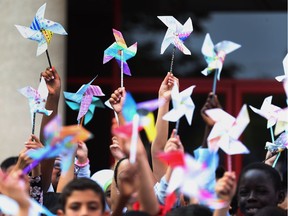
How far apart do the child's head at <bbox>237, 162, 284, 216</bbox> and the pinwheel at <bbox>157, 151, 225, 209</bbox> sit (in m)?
0.77

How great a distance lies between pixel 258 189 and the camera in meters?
6.75

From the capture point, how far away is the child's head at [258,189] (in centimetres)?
666

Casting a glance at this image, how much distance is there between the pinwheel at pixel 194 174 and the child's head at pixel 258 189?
0.77 meters

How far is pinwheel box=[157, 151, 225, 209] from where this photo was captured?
17.6ft

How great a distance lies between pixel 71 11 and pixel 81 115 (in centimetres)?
394

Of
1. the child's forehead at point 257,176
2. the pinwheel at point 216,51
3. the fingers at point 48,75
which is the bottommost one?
the child's forehead at point 257,176

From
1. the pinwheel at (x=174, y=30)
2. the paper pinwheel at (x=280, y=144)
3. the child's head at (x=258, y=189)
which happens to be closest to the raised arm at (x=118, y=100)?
the pinwheel at (x=174, y=30)

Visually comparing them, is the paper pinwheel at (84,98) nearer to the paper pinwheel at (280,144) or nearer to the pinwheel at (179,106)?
the pinwheel at (179,106)

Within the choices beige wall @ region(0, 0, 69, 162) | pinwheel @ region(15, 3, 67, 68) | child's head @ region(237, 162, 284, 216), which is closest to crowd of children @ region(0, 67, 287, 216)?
child's head @ region(237, 162, 284, 216)

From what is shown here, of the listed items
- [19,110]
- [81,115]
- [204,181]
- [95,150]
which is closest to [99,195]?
[204,181]

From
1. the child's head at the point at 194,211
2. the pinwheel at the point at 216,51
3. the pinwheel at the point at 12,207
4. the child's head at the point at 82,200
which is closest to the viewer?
the pinwheel at the point at 12,207

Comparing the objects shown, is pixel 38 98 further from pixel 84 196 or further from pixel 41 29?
pixel 84 196

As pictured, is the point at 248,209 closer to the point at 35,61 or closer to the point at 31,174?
the point at 31,174

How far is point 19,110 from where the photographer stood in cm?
968
